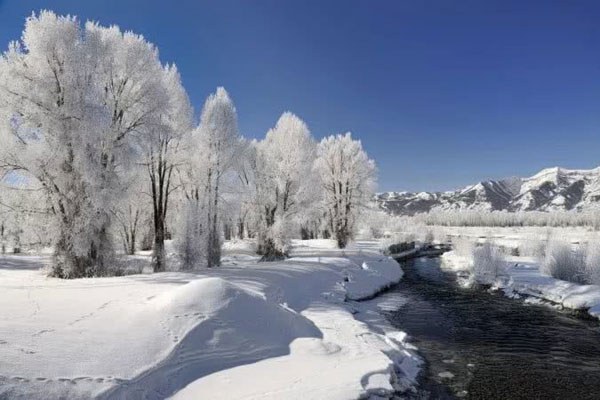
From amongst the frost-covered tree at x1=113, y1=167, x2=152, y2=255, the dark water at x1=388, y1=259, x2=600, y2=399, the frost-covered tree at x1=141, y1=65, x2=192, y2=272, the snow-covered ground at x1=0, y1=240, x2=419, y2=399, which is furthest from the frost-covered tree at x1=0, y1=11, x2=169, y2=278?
the frost-covered tree at x1=113, y1=167, x2=152, y2=255

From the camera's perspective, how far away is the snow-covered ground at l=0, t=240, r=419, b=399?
7.21 meters

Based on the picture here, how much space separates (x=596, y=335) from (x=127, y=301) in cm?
1760

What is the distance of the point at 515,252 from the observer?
48.2m

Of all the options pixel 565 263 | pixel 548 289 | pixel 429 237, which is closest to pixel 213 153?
pixel 548 289

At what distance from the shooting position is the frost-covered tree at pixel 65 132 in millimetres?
16266

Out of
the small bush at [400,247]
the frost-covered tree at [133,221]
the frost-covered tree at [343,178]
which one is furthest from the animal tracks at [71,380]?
the small bush at [400,247]

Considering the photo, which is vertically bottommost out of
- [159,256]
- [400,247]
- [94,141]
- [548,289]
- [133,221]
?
[548,289]

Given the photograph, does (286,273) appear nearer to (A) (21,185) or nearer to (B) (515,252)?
(A) (21,185)

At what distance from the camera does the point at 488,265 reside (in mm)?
29156

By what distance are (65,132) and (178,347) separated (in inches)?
491

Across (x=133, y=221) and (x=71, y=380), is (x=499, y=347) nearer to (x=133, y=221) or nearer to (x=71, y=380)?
(x=71, y=380)

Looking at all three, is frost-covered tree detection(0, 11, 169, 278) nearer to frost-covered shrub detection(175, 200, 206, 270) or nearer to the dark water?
frost-covered shrub detection(175, 200, 206, 270)

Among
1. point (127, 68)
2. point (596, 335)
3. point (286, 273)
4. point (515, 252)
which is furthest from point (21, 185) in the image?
point (515, 252)

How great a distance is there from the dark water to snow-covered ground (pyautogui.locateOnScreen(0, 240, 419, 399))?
1.30 m
